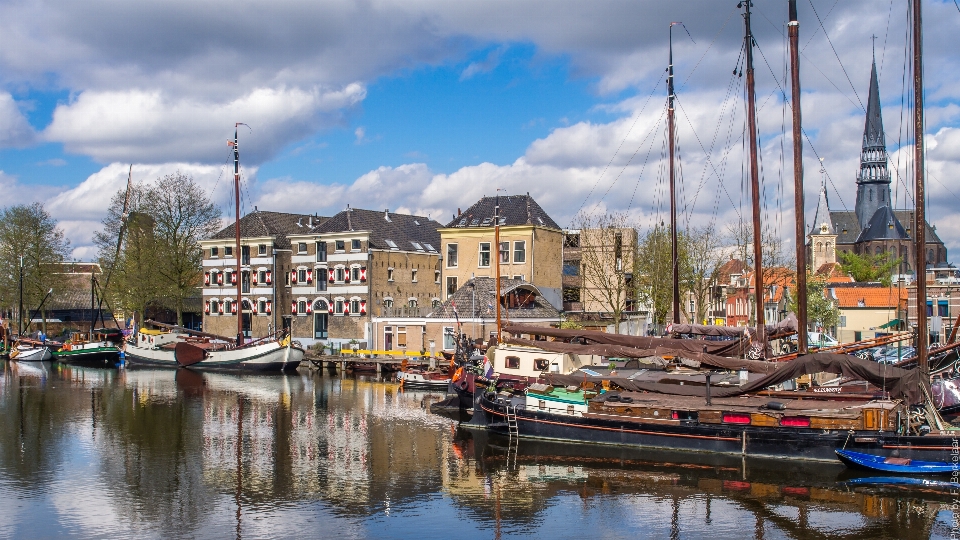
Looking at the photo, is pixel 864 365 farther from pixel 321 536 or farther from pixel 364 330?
pixel 364 330

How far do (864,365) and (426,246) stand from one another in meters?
51.3

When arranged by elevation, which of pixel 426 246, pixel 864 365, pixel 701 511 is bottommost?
pixel 701 511

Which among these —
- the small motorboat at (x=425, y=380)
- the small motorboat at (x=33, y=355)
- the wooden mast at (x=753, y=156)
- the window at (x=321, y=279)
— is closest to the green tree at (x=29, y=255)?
the small motorboat at (x=33, y=355)

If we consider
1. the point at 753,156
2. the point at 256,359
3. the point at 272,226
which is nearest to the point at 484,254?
the point at 256,359

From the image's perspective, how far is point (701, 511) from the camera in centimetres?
2191

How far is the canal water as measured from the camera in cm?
2047

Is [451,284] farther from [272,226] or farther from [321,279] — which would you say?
[272,226]

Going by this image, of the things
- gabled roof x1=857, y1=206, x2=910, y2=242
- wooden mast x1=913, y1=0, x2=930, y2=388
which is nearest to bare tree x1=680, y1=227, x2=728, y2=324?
wooden mast x1=913, y1=0, x2=930, y2=388

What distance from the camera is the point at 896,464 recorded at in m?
23.9

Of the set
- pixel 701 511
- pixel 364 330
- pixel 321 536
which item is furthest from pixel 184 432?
pixel 364 330

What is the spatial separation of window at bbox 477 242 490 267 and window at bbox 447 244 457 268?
2.51 meters

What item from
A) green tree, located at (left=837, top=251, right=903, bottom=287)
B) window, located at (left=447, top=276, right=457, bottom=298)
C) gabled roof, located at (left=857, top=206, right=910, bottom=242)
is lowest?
window, located at (left=447, top=276, right=457, bottom=298)

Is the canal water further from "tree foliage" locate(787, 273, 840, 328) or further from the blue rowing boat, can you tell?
"tree foliage" locate(787, 273, 840, 328)

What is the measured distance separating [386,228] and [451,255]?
30.1 feet
